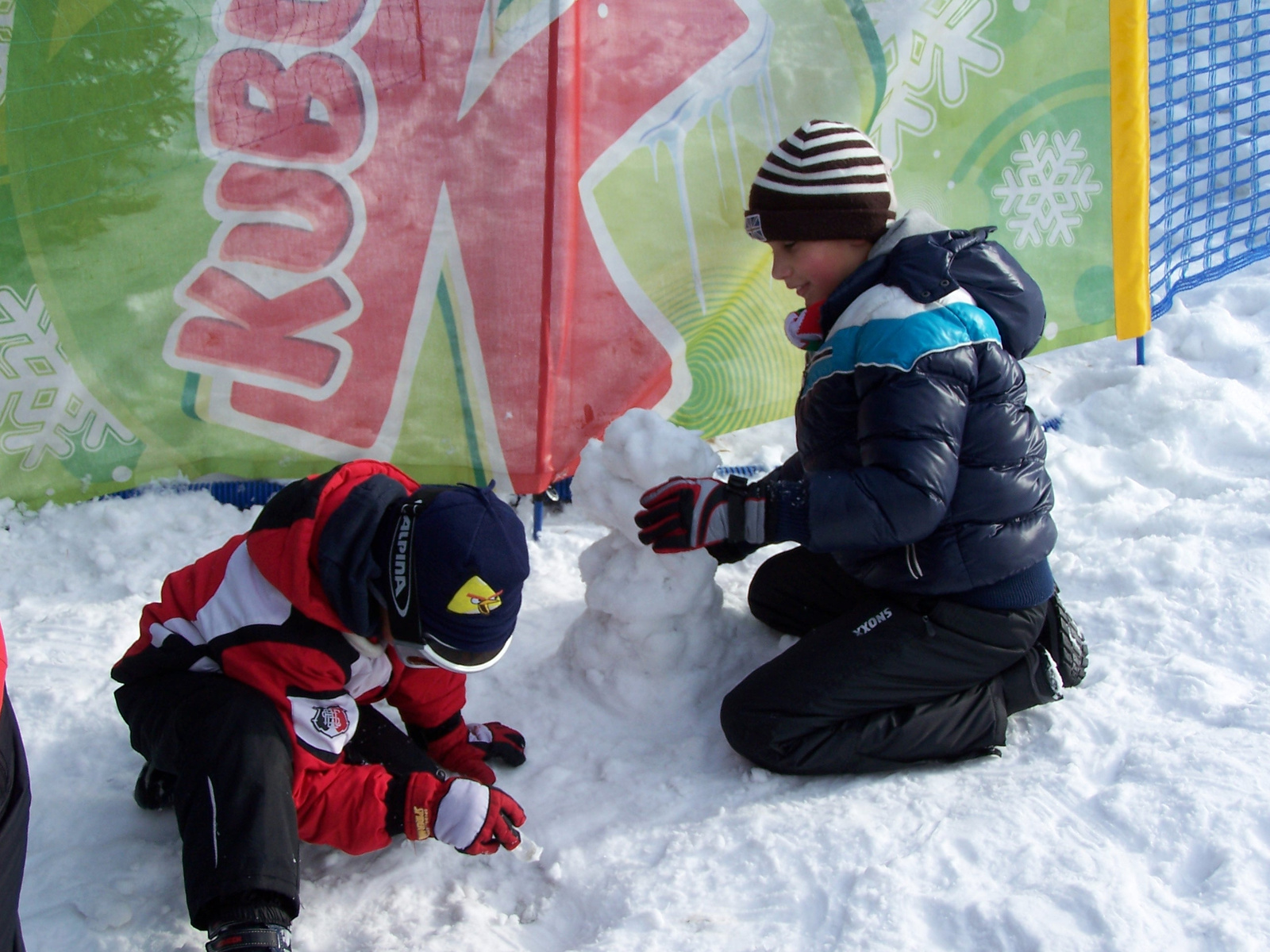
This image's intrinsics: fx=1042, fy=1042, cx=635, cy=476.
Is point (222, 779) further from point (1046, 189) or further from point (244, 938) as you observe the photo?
point (1046, 189)

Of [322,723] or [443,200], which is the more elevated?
[443,200]

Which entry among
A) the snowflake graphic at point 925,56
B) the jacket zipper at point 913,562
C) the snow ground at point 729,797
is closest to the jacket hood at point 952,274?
the jacket zipper at point 913,562

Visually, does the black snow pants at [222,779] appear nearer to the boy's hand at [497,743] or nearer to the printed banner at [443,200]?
the boy's hand at [497,743]

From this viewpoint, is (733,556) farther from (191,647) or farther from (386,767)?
(191,647)


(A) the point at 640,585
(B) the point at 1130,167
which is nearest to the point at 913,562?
(A) the point at 640,585

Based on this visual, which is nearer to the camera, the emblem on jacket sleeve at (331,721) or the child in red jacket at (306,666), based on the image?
the child in red jacket at (306,666)

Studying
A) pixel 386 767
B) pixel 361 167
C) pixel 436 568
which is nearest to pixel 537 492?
pixel 361 167

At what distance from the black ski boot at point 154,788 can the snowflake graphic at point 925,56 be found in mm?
2433

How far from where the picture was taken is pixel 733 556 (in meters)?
2.37

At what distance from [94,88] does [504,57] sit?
1.02m

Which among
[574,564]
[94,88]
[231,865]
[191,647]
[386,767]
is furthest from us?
[574,564]

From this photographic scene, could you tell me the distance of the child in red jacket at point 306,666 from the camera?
159 centimetres

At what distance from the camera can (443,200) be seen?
9.14 ft

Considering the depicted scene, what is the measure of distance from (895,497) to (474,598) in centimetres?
77
